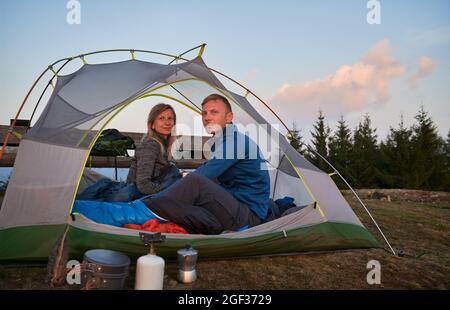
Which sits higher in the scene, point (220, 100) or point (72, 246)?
point (220, 100)

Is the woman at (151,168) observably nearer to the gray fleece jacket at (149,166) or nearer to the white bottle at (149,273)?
the gray fleece jacket at (149,166)

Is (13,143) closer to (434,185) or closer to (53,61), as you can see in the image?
(53,61)

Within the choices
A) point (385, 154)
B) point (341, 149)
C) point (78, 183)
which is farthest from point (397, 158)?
point (78, 183)

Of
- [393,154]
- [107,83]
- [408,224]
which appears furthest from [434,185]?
[107,83]

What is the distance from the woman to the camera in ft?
11.0

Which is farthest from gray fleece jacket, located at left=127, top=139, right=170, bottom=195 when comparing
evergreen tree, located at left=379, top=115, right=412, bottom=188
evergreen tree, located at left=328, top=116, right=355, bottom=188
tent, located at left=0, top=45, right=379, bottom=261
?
evergreen tree, located at left=379, top=115, right=412, bottom=188

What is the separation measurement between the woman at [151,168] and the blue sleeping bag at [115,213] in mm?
448

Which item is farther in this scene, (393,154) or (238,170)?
(393,154)

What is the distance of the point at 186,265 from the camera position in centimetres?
232

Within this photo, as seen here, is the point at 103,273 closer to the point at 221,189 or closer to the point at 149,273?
the point at 149,273

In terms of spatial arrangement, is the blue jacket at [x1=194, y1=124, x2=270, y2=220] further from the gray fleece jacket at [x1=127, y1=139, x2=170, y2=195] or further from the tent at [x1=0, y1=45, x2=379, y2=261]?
the gray fleece jacket at [x1=127, y1=139, x2=170, y2=195]

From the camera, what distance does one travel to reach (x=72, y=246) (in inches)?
96.0

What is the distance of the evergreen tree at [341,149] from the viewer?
2264 cm

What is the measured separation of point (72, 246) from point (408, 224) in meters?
4.27
